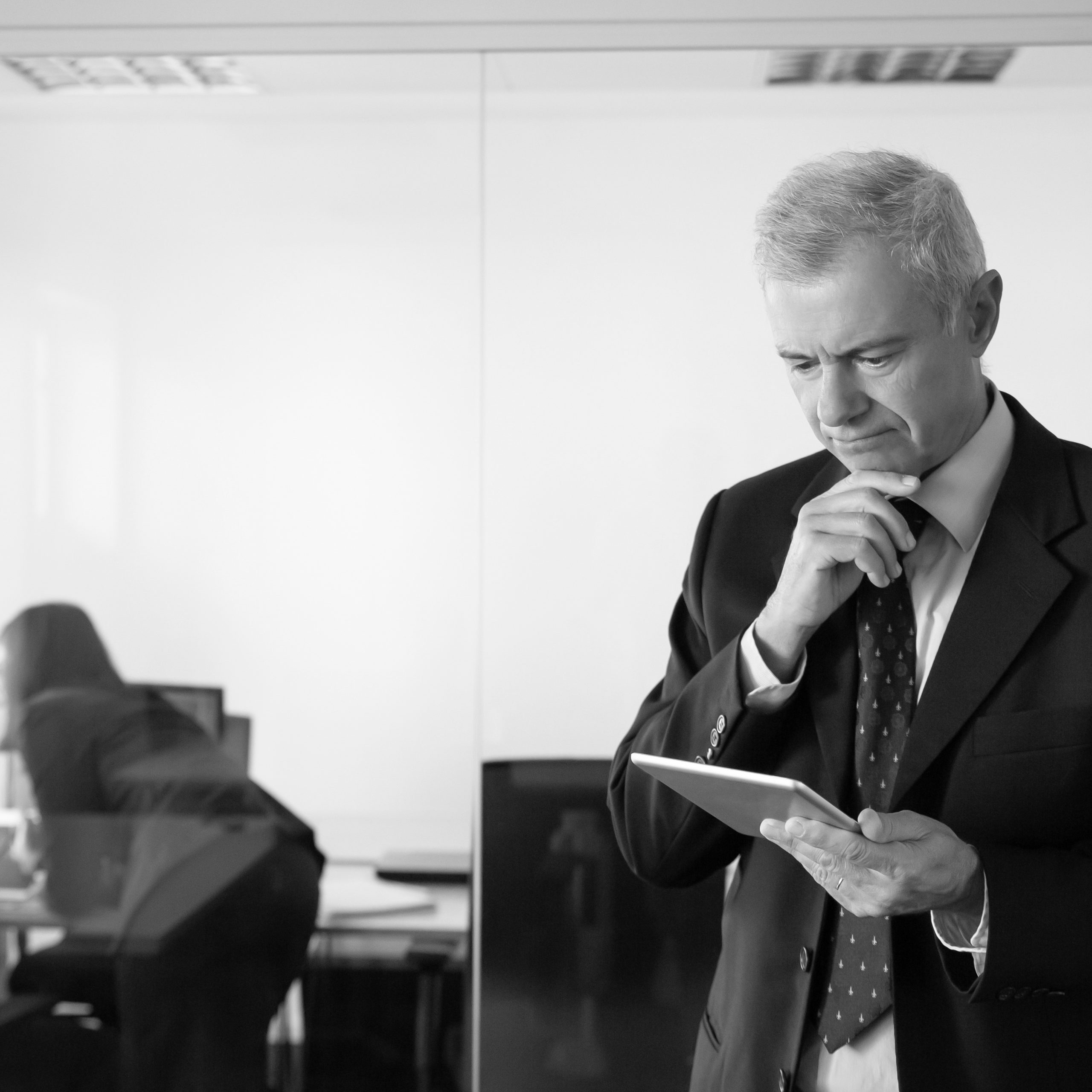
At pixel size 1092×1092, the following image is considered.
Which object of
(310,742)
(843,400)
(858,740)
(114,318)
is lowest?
(310,742)

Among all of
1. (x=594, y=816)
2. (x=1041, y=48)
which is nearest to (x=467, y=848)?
(x=594, y=816)

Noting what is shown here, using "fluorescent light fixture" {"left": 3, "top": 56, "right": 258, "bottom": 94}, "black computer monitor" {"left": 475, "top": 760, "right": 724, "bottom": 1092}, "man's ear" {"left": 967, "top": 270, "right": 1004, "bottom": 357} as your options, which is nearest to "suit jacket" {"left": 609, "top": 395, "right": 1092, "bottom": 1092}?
"man's ear" {"left": 967, "top": 270, "right": 1004, "bottom": 357}

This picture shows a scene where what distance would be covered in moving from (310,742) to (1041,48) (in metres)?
1.92

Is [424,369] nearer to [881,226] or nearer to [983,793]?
[881,226]

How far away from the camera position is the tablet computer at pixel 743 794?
1.16 meters

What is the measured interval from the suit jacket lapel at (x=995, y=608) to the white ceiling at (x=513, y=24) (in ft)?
4.10

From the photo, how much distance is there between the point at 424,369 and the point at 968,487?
4.08ft

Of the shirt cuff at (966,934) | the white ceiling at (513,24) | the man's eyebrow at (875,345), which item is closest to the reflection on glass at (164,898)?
the white ceiling at (513,24)

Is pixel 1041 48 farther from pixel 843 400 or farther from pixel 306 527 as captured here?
pixel 306 527

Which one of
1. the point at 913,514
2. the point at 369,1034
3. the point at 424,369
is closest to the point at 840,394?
the point at 913,514

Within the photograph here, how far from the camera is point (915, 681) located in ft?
4.74

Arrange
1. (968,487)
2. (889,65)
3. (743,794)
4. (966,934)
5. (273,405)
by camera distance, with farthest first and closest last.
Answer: (273,405) < (889,65) < (968,487) < (966,934) < (743,794)

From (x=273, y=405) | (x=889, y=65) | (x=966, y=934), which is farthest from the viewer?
(x=273, y=405)

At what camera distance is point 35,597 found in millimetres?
2572
